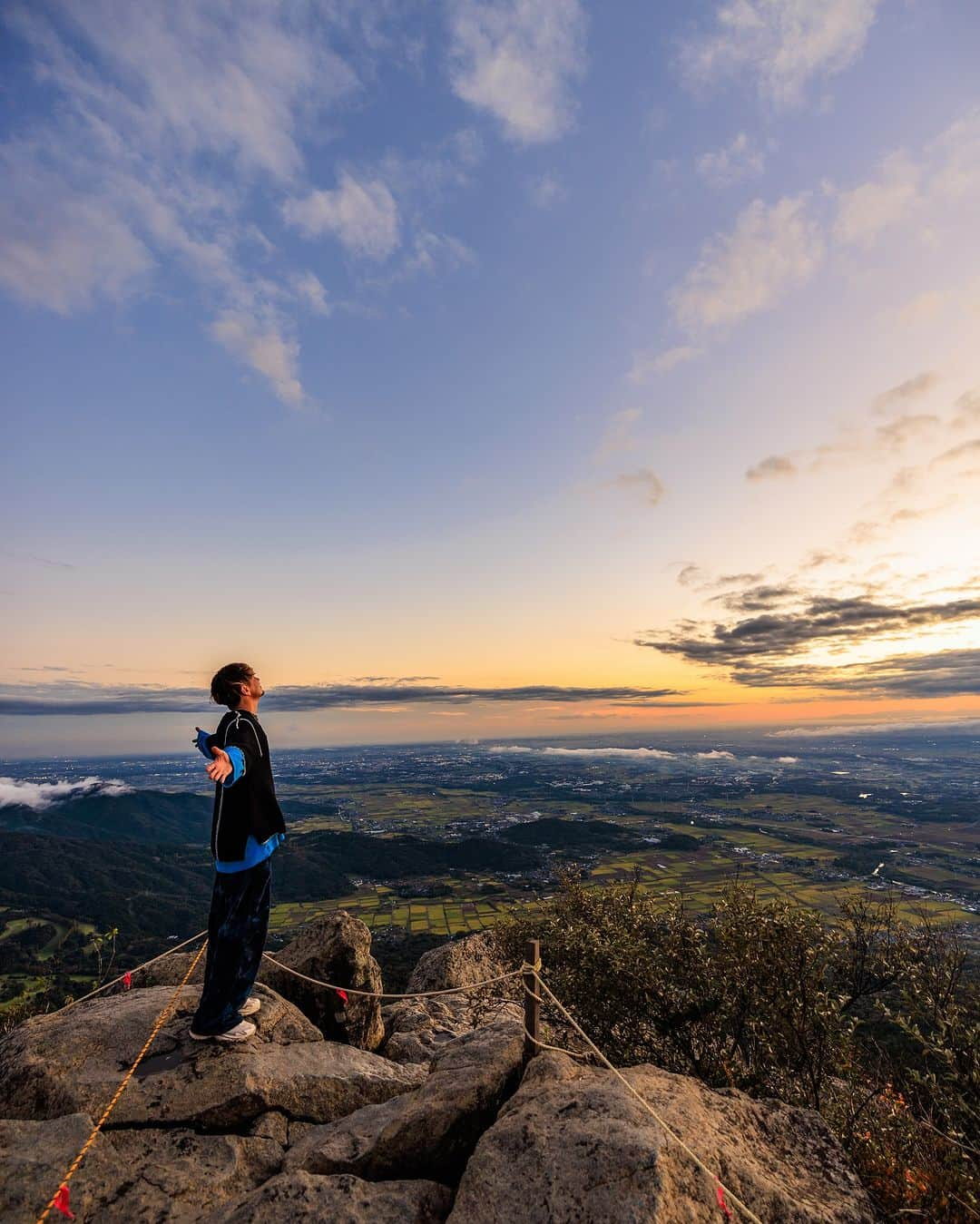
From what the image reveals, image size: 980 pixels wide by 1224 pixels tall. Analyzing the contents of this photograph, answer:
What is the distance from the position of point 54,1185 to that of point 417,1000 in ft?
46.7

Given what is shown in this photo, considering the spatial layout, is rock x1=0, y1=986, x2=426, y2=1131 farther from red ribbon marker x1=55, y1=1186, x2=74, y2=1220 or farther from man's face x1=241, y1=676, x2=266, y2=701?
man's face x1=241, y1=676, x2=266, y2=701

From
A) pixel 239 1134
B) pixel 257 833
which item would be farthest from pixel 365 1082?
pixel 257 833

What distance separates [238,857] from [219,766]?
249 centimetres

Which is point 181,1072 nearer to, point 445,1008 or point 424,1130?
point 424,1130

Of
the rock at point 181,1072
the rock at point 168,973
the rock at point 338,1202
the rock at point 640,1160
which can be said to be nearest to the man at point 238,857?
the rock at point 181,1072

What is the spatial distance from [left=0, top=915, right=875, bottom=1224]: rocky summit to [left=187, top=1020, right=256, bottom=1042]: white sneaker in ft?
0.42

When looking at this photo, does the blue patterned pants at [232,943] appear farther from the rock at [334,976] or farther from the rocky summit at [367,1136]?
the rock at [334,976]

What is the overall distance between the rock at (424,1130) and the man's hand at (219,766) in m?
5.77

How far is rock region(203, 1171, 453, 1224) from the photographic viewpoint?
624cm

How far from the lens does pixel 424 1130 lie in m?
7.78

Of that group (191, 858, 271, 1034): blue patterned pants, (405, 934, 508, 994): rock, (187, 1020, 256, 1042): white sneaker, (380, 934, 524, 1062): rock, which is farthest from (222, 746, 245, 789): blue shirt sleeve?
(405, 934, 508, 994): rock

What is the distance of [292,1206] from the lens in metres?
6.29

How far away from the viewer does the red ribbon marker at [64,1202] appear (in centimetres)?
662

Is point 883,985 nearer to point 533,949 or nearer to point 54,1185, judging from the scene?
point 533,949
